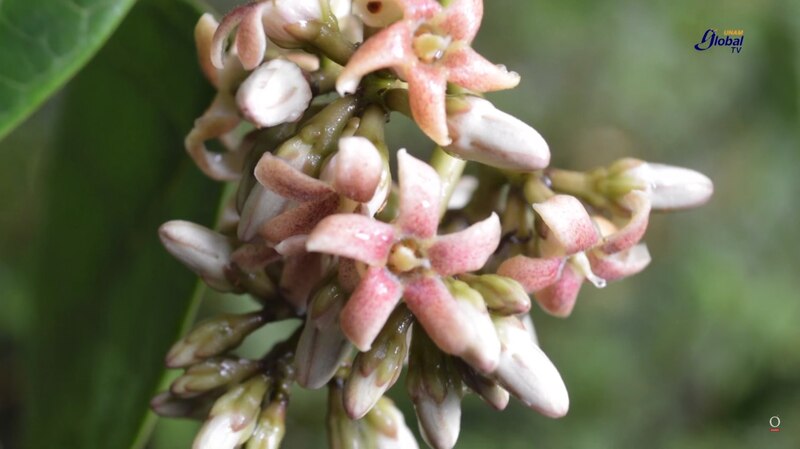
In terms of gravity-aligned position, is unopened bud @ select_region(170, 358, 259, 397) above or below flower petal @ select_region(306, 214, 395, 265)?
below

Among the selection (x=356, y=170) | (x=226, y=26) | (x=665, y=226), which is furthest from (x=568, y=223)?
(x=665, y=226)

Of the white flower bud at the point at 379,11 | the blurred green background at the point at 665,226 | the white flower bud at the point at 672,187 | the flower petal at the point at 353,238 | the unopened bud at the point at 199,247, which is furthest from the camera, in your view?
the blurred green background at the point at 665,226

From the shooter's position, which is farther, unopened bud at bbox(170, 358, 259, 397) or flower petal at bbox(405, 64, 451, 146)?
unopened bud at bbox(170, 358, 259, 397)

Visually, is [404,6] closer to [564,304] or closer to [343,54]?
[343,54]

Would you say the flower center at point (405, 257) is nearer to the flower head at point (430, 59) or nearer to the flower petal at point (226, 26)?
the flower head at point (430, 59)

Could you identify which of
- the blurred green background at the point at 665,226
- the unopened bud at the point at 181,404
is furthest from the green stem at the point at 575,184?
the blurred green background at the point at 665,226

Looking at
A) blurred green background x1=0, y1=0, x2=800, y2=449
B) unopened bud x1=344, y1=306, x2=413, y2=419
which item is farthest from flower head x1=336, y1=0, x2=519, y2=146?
blurred green background x1=0, y1=0, x2=800, y2=449

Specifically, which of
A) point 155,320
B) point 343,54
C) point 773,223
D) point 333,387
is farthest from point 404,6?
point 773,223

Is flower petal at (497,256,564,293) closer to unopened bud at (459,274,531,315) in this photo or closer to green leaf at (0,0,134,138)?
unopened bud at (459,274,531,315)
